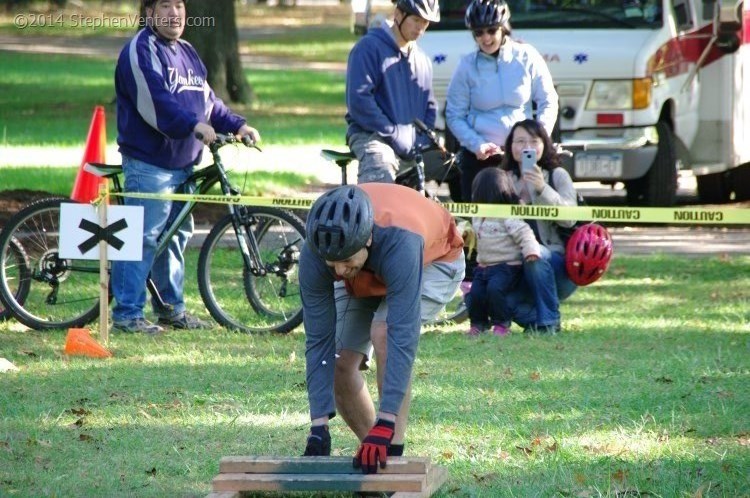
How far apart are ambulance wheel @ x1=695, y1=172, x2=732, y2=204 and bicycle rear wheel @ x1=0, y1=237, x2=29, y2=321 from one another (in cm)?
928

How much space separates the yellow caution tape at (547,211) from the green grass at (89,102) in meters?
11.4

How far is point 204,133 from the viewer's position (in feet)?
28.6

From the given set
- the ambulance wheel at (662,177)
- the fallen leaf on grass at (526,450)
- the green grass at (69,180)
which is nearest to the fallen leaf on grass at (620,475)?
the fallen leaf on grass at (526,450)

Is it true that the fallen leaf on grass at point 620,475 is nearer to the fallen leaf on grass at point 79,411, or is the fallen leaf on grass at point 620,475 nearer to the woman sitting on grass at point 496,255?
the fallen leaf on grass at point 79,411

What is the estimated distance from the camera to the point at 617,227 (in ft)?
47.7

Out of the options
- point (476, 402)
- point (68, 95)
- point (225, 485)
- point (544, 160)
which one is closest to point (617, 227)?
point (544, 160)

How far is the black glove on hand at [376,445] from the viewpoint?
532 cm

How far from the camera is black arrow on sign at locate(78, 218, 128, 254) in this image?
8.69 m

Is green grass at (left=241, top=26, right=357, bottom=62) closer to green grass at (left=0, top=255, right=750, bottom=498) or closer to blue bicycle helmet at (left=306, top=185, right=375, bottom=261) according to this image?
green grass at (left=0, top=255, right=750, bottom=498)

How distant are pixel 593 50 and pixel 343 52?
31.1 meters

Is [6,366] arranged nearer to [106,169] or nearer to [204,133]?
[106,169]

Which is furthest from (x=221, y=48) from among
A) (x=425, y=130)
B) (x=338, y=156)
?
(x=338, y=156)

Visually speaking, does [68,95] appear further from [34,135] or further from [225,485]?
[225,485]

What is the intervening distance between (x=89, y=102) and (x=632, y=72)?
52.4ft
